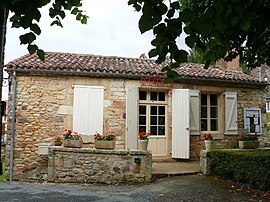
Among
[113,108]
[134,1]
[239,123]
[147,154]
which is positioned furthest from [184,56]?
[239,123]

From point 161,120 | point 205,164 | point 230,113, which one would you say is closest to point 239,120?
point 230,113

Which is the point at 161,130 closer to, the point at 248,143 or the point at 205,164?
the point at 205,164

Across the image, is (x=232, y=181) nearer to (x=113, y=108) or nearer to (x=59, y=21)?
(x=113, y=108)

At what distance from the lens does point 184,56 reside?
1.91m

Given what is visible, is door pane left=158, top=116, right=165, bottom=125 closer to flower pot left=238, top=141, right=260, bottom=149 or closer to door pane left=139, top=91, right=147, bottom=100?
door pane left=139, top=91, right=147, bottom=100

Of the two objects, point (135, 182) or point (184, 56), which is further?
point (135, 182)

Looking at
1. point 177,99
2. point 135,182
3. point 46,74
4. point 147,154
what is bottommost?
point 135,182

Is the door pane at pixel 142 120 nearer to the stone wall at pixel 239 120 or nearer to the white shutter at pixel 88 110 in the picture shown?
the white shutter at pixel 88 110

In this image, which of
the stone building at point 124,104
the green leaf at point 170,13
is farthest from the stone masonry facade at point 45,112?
the green leaf at point 170,13

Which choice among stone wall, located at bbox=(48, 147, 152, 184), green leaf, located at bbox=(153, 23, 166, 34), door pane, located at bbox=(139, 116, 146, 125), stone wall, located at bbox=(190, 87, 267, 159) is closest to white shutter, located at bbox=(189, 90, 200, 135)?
stone wall, located at bbox=(190, 87, 267, 159)

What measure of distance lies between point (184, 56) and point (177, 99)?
7.39 meters

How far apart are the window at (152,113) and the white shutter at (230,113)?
2.20m

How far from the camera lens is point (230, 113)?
9.79 metres

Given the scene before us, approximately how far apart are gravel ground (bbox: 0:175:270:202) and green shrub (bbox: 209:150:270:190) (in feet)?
1.06
